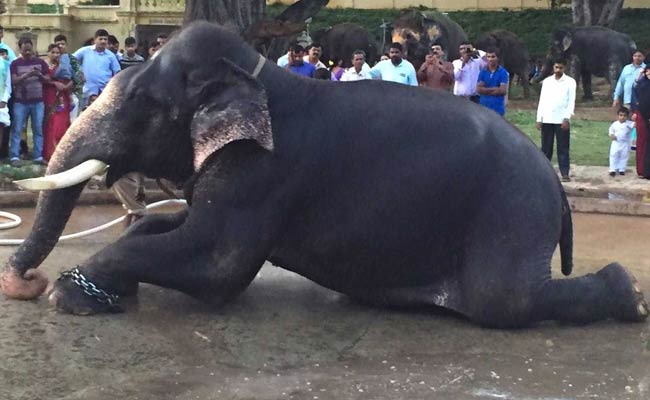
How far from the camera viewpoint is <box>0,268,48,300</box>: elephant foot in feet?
19.2

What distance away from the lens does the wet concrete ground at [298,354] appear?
4.75 meters

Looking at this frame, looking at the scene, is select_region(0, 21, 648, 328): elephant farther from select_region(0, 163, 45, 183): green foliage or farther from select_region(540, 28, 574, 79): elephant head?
select_region(540, 28, 574, 79): elephant head

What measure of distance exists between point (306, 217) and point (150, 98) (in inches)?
37.6

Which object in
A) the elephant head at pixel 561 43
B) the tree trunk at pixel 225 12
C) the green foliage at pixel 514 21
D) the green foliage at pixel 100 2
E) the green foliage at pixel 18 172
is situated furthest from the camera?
the green foliage at pixel 100 2

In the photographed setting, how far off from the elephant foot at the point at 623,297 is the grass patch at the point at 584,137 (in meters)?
9.26

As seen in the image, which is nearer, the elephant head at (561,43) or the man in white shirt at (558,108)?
the man in white shirt at (558,108)

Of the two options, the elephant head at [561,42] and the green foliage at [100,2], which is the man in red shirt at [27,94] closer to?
the elephant head at [561,42]

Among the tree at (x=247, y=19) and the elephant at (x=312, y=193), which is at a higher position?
the tree at (x=247, y=19)

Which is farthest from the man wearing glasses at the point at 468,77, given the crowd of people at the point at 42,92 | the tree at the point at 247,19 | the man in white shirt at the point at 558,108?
the crowd of people at the point at 42,92

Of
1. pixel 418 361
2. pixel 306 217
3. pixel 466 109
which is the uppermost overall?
pixel 466 109

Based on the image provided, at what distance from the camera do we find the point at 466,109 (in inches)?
229

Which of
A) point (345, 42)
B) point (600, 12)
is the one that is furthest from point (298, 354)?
point (600, 12)

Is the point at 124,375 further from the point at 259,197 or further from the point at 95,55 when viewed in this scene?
the point at 95,55

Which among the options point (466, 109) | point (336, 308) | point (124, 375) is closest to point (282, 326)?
point (336, 308)
